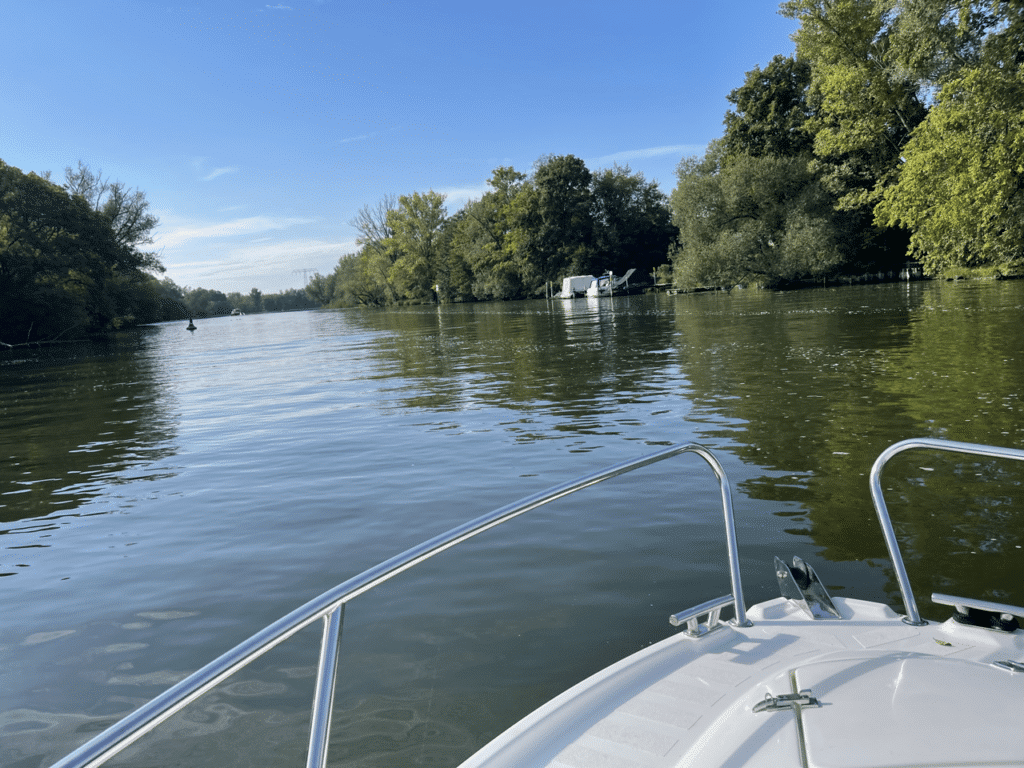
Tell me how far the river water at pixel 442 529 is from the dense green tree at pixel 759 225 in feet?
103

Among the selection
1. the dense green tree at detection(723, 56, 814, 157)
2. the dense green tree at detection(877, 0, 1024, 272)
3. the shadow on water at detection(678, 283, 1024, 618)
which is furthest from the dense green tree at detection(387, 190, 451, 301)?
the shadow on water at detection(678, 283, 1024, 618)

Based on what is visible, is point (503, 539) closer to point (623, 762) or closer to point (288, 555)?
point (288, 555)

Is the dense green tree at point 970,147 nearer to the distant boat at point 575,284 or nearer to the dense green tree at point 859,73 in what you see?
the dense green tree at point 859,73

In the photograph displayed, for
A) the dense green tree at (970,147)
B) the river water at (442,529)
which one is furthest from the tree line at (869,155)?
the river water at (442,529)

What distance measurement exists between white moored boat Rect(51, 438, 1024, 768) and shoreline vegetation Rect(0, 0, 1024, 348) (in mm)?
24439

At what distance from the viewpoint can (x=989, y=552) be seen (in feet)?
16.8

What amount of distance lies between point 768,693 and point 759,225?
47.9 m

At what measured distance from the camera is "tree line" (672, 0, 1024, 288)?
77.0 feet

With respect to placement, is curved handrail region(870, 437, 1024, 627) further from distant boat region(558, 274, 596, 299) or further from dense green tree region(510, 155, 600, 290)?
dense green tree region(510, 155, 600, 290)

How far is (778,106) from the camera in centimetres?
4691

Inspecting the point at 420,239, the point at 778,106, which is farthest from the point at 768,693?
the point at 420,239

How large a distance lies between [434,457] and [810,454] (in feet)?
14.4

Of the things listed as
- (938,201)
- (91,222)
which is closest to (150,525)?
→ (938,201)

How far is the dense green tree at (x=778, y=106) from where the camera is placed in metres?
47.1
